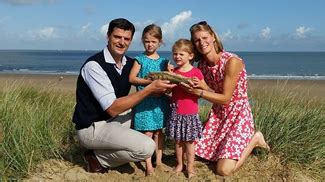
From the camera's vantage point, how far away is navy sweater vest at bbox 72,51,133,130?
4371mm

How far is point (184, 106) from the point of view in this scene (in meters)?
4.50

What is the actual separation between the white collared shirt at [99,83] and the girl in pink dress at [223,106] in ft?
2.79

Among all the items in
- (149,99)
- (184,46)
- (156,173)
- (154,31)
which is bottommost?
(156,173)

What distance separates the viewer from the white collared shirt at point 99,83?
13.8 ft

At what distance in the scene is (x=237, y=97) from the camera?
483 centimetres

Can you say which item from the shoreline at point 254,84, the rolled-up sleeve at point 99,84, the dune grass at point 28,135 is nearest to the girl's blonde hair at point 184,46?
the rolled-up sleeve at point 99,84

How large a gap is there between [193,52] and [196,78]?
12.3 inches

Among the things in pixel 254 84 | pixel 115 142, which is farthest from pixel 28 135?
pixel 254 84

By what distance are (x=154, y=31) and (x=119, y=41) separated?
16.2 inches

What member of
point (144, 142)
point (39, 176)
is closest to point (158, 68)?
point (144, 142)

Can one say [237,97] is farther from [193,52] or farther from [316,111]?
[316,111]

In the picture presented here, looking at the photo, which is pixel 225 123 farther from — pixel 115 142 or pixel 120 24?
pixel 120 24

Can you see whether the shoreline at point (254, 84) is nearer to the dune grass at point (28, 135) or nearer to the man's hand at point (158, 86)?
the dune grass at point (28, 135)

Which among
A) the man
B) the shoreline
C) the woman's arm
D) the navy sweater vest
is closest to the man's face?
the man
